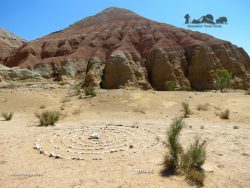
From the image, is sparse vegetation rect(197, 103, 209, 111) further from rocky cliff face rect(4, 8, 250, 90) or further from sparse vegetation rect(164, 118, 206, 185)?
rocky cliff face rect(4, 8, 250, 90)

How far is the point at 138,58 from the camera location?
193 feet

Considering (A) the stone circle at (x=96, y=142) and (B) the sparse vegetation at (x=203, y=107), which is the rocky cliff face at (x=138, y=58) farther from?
(A) the stone circle at (x=96, y=142)

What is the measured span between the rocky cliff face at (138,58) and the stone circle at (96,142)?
35.9m

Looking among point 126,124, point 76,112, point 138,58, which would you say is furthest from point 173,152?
point 138,58

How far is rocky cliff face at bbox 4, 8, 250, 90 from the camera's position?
54969 mm

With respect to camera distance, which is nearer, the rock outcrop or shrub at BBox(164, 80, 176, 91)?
the rock outcrop

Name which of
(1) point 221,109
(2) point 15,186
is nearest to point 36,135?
(2) point 15,186

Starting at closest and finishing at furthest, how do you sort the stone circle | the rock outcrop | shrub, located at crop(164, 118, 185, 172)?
1. shrub, located at crop(164, 118, 185, 172)
2. the stone circle
3. the rock outcrop

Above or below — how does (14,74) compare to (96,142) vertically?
above

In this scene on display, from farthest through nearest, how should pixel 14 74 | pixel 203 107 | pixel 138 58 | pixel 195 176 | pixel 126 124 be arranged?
pixel 138 58, pixel 14 74, pixel 203 107, pixel 126 124, pixel 195 176

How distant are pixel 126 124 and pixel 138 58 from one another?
41.8m

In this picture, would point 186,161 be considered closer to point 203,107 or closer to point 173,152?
point 173,152

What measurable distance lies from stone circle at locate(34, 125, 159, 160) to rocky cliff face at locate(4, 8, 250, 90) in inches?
1415

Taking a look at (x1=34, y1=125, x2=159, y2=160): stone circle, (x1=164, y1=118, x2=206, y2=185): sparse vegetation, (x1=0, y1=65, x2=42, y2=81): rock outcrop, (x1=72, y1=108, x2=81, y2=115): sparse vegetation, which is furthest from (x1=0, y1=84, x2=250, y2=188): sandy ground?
(x1=0, y1=65, x2=42, y2=81): rock outcrop
